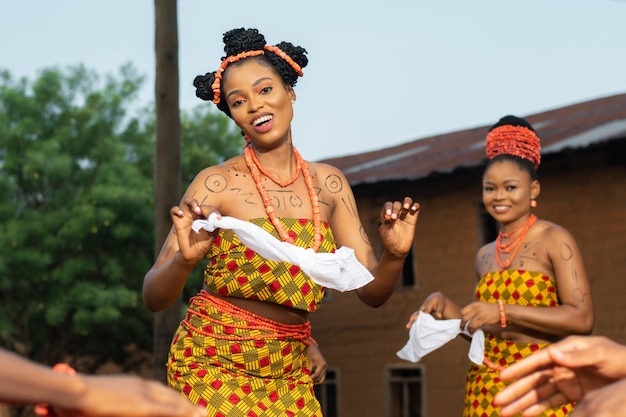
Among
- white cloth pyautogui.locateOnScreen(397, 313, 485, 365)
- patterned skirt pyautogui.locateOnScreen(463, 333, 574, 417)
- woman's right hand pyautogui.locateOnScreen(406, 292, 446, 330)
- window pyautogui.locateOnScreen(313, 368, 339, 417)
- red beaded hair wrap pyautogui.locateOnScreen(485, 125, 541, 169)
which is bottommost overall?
window pyautogui.locateOnScreen(313, 368, 339, 417)

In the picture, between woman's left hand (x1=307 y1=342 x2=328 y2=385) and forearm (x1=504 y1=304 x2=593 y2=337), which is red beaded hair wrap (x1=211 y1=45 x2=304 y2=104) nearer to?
woman's left hand (x1=307 y1=342 x2=328 y2=385)

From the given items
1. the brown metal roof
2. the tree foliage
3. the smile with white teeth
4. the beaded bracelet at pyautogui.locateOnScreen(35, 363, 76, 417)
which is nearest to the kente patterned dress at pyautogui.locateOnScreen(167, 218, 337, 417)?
the smile with white teeth

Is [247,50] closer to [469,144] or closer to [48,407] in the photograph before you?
[48,407]

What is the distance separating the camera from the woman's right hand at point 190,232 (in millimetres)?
3795

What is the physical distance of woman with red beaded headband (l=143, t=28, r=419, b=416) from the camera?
4.23 m

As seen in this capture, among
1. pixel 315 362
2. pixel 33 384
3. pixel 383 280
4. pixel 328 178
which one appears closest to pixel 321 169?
pixel 328 178

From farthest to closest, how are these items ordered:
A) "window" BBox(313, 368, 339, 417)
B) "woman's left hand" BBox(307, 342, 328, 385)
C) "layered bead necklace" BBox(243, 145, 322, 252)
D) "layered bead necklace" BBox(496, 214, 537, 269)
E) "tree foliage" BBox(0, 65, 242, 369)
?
"tree foliage" BBox(0, 65, 242, 369) → "window" BBox(313, 368, 339, 417) → "layered bead necklace" BBox(496, 214, 537, 269) → "woman's left hand" BBox(307, 342, 328, 385) → "layered bead necklace" BBox(243, 145, 322, 252)

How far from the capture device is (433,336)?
5.32 metres

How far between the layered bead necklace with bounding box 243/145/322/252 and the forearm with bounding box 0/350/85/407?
2.38 m

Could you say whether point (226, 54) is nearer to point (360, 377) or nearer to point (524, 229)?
point (524, 229)

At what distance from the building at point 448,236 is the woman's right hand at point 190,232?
7125 millimetres

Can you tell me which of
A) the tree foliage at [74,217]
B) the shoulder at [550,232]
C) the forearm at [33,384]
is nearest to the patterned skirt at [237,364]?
the shoulder at [550,232]

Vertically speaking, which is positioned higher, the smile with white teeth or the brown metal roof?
the brown metal roof

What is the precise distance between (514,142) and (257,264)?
2.15 meters
